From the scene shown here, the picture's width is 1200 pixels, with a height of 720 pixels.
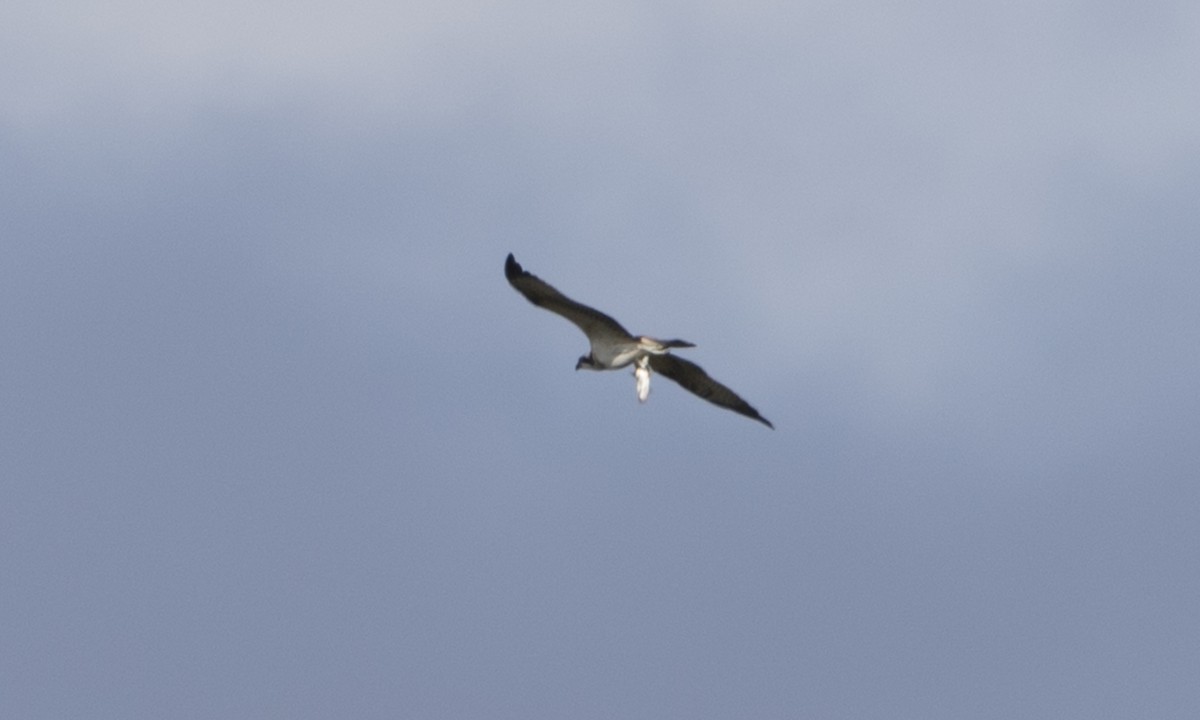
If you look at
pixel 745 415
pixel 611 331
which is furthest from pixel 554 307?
pixel 745 415

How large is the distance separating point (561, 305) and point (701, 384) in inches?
202

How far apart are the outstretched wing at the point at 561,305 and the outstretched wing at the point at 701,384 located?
315cm

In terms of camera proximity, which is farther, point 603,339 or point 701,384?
point 701,384

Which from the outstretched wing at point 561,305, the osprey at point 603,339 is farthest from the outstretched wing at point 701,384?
the outstretched wing at point 561,305

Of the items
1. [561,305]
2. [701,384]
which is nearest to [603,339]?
[561,305]

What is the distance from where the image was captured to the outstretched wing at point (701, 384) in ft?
164

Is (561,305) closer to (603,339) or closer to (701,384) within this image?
(603,339)

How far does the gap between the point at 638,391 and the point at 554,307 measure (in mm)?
2416

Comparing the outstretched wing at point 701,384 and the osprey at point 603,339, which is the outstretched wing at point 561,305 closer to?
the osprey at point 603,339

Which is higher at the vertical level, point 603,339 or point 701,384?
point 701,384

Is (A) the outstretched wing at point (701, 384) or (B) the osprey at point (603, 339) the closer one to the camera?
(B) the osprey at point (603, 339)

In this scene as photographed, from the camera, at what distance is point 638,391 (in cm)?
4747

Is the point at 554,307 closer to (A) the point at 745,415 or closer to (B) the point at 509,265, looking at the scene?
(B) the point at 509,265

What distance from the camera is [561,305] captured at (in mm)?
46469
